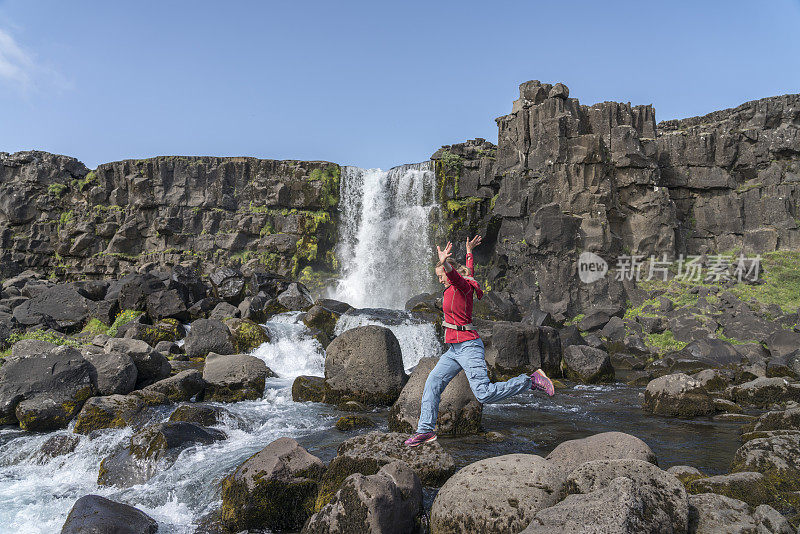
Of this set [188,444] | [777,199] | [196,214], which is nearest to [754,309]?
[777,199]

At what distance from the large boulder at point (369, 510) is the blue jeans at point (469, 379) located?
3.67 feet

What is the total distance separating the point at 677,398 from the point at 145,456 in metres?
11.5

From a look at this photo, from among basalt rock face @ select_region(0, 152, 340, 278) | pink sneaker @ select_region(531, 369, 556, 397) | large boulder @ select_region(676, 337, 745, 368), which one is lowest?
large boulder @ select_region(676, 337, 745, 368)

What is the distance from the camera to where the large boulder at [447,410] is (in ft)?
31.9

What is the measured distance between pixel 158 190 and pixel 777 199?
43.7 m

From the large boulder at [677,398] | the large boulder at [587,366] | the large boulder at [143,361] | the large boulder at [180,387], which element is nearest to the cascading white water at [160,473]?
the large boulder at [180,387]

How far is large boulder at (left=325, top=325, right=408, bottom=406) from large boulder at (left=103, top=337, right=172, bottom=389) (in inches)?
194

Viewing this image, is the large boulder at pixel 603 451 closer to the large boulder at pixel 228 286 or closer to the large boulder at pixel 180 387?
the large boulder at pixel 180 387

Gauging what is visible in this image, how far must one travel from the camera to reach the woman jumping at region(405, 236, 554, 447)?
619 cm

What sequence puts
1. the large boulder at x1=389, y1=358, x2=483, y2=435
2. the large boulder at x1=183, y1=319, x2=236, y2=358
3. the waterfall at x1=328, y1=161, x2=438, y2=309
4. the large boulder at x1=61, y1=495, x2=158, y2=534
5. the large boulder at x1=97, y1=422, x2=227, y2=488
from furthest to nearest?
the waterfall at x1=328, y1=161, x2=438, y2=309
the large boulder at x1=183, y1=319, x2=236, y2=358
the large boulder at x1=389, y1=358, x2=483, y2=435
the large boulder at x1=97, y1=422, x2=227, y2=488
the large boulder at x1=61, y1=495, x2=158, y2=534

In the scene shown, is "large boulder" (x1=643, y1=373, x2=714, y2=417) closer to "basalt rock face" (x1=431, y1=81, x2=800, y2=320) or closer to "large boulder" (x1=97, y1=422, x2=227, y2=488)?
"large boulder" (x1=97, y1=422, x2=227, y2=488)

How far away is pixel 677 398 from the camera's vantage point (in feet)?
40.0


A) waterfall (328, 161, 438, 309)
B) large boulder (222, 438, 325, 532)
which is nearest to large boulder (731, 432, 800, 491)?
large boulder (222, 438, 325, 532)

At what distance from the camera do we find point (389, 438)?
23.8ft
